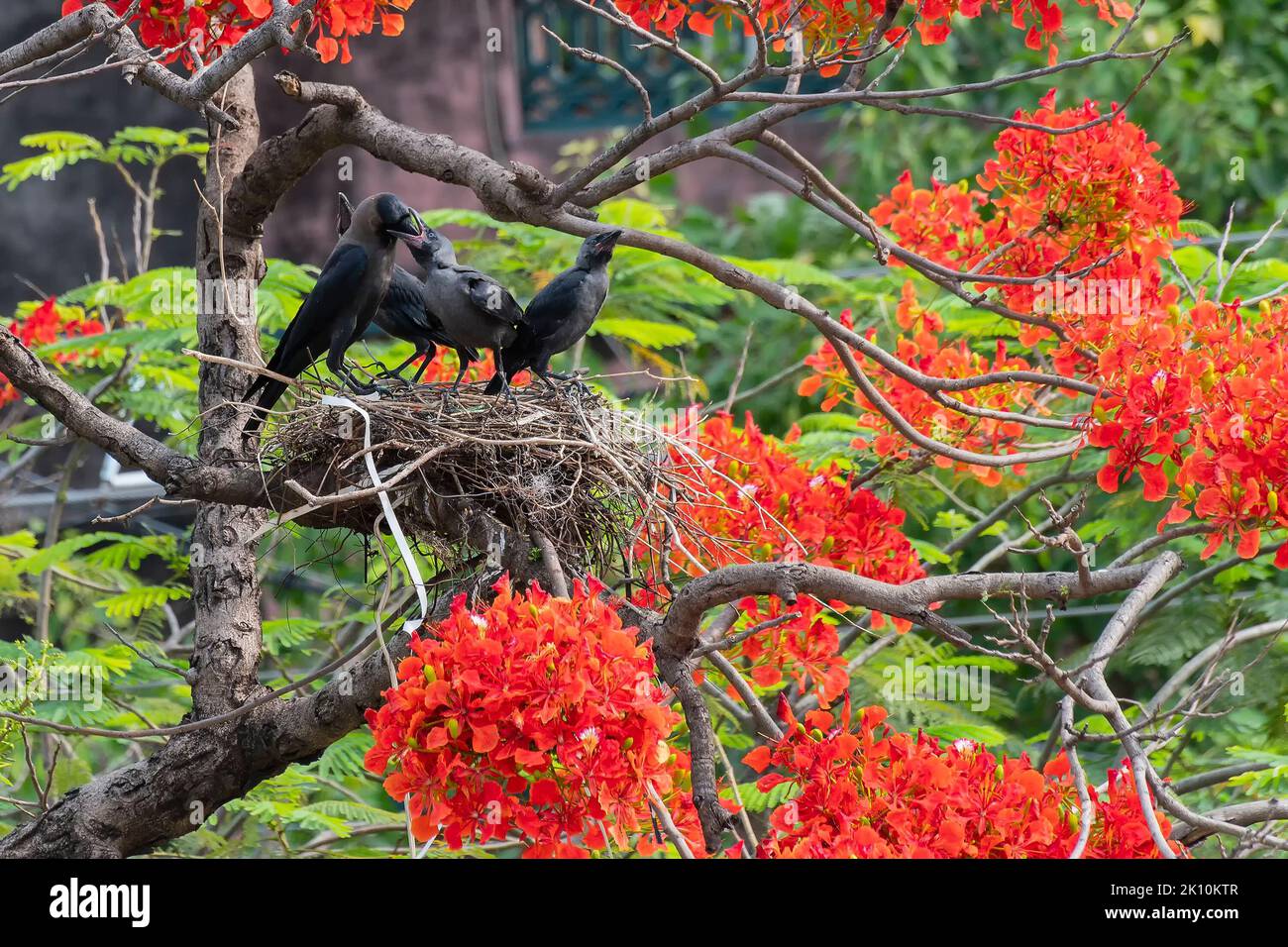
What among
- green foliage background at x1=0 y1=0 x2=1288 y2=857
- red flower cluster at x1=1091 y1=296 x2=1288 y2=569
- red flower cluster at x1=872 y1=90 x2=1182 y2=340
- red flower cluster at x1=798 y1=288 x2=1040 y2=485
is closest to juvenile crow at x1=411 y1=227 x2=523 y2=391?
green foliage background at x1=0 y1=0 x2=1288 y2=857

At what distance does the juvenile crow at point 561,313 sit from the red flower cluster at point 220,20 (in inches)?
32.1

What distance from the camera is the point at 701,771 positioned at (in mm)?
3154

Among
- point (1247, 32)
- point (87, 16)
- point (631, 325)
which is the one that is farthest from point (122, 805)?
point (1247, 32)

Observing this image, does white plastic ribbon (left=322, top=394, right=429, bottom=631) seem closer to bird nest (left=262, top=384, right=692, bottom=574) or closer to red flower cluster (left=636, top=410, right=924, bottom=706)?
bird nest (left=262, top=384, right=692, bottom=574)

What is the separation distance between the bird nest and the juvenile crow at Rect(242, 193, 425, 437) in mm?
164

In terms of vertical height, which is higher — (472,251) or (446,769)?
(472,251)

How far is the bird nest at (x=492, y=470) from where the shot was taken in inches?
144

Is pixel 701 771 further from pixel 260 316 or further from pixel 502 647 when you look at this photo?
pixel 260 316

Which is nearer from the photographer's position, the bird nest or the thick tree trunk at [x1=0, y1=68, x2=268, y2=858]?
the bird nest

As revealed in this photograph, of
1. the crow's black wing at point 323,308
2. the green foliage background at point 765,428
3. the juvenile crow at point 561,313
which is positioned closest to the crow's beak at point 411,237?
the crow's black wing at point 323,308

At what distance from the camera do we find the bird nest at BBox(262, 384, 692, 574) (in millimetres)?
3662

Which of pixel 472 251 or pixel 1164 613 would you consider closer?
pixel 1164 613

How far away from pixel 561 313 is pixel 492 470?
72 centimetres

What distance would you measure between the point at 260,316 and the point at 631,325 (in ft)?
4.71
